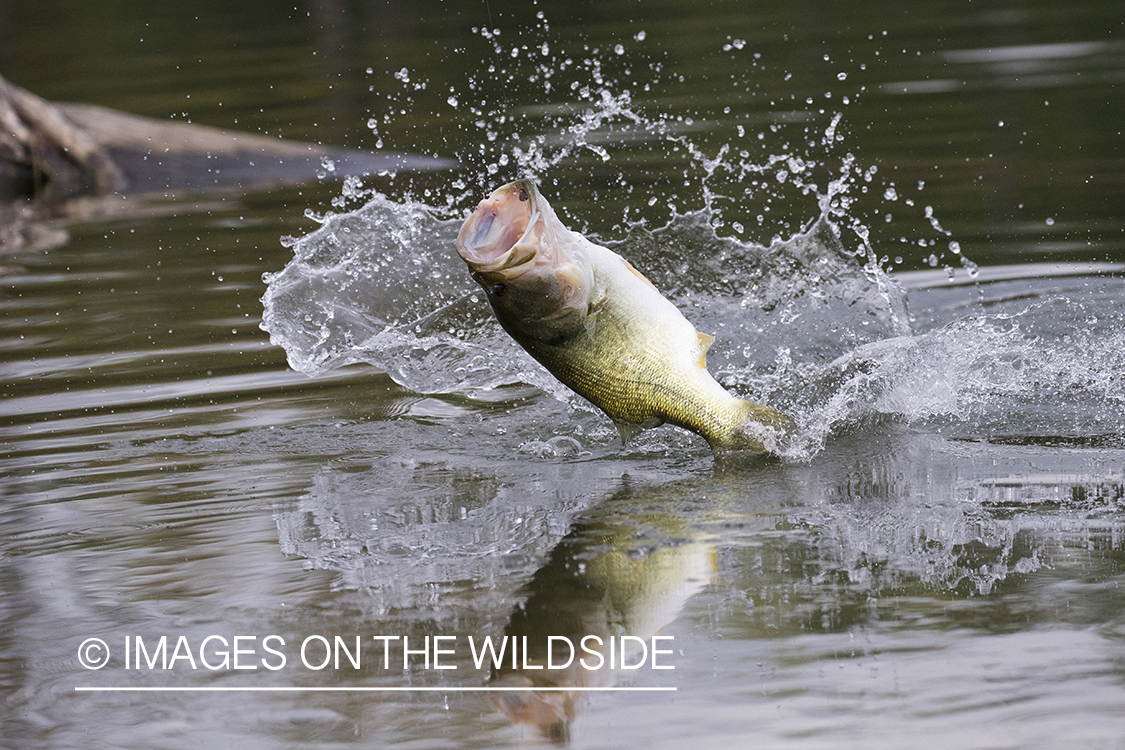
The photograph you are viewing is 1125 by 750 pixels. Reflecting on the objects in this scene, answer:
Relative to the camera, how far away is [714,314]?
7.30m

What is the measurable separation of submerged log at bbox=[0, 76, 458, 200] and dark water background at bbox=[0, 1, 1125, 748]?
0.95 metres

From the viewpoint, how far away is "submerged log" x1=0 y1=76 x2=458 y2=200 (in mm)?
12898

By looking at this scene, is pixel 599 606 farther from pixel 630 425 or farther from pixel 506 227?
pixel 506 227

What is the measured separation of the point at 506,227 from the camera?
463 cm

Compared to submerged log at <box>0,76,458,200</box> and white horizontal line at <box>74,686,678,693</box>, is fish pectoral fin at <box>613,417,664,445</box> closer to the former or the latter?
white horizontal line at <box>74,686,678,693</box>

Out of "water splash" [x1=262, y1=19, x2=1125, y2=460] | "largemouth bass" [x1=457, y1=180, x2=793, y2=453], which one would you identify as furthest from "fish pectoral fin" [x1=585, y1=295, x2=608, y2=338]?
"water splash" [x1=262, y1=19, x2=1125, y2=460]

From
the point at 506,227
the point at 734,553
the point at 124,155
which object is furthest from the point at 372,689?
the point at 124,155

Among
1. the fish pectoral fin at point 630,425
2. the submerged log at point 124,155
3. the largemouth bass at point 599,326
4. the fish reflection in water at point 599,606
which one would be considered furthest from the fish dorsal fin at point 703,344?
the submerged log at point 124,155

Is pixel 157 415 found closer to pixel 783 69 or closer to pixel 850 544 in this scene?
pixel 850 544

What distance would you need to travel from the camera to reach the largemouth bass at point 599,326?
4.62 metres

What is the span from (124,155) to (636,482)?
30.5 ft

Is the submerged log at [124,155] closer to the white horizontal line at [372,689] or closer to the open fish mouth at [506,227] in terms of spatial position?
the open fish mouth at [506,227]

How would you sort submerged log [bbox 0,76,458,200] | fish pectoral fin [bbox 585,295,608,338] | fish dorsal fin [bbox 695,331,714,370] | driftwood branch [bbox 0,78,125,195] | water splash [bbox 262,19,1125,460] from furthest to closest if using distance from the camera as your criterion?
driftwood branch [bbox 0,78,125,195] → submerged log [bbox 0,76,458,200] → water splash [bbox 262,19,1125,460] → fish dorsal fin [bbox 695,331,714,370] → fish pectoral fin [bbox 585,295,608,338]

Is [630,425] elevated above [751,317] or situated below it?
below
